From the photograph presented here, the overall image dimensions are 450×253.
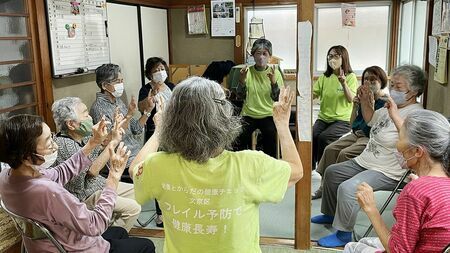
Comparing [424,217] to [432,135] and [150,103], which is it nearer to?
[432,135]

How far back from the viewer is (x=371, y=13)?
15.5 feet

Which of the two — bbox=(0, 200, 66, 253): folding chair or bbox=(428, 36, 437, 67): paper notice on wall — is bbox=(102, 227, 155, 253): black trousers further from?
bbox=(428, 36, 437, 67): paper notice on wall

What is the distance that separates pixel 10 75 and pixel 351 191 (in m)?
2.17

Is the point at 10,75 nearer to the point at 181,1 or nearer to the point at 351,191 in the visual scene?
the point at 351,191

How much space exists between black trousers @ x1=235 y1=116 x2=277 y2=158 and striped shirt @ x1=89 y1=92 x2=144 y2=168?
43.1 inches

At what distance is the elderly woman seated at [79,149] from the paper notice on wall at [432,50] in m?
2.25

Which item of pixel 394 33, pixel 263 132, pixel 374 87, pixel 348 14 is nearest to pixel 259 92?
pixel 263 132

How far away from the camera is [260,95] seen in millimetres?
3932

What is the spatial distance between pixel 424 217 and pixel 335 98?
2.52m

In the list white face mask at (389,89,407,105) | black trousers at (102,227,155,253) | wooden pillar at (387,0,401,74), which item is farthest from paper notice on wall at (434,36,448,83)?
black trousers at (102,227,155,253)

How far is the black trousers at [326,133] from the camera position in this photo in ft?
12.1

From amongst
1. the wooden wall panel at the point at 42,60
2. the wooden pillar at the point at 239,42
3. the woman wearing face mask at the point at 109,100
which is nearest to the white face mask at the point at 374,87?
the woman wearing face mask at the point at 109,100

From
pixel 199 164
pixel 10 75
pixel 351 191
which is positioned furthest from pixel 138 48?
pixel 199 164

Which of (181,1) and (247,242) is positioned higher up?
(181,1)
